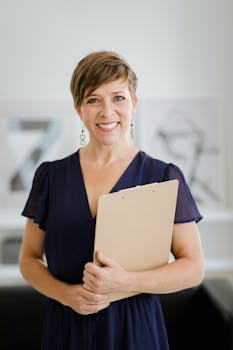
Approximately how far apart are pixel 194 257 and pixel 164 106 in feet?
6.15

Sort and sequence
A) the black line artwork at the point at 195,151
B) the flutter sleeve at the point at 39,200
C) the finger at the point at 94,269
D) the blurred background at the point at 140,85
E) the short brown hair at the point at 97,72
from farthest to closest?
the black line artwork at the point at 195,151 → the blurred background at the point at 140,85 → the flutter sleeve at the point at 39,200 → the short brown hair at the point at 97,72 → the finger at the point at 94,269

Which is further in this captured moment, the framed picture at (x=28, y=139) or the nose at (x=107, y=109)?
the framed picture at (x=28, y=139)

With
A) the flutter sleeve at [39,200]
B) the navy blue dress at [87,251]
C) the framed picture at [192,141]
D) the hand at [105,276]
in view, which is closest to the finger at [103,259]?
the hand at [105,276]

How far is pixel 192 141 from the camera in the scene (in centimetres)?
292

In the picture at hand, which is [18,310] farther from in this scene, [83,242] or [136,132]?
[136,132]

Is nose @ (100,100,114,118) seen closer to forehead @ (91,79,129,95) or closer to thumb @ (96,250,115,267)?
forehead @ (91,79,129,95)

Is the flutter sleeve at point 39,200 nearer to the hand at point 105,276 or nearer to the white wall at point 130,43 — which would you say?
the hand at point 105,276

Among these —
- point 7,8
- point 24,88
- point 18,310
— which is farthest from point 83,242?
point 7,8

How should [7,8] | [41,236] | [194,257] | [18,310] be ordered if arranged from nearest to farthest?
1. [194,257]
2. [41,236]
3. [18,310]
4. [7,8]

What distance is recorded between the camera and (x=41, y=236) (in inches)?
49.8

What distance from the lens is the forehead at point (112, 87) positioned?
1118 millimetres

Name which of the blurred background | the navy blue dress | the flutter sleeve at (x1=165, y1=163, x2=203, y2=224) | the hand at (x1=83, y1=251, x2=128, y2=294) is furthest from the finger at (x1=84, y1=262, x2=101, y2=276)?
the blurred background

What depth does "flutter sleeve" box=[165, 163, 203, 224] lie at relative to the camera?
1.14m

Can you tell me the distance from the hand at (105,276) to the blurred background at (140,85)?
176cm
